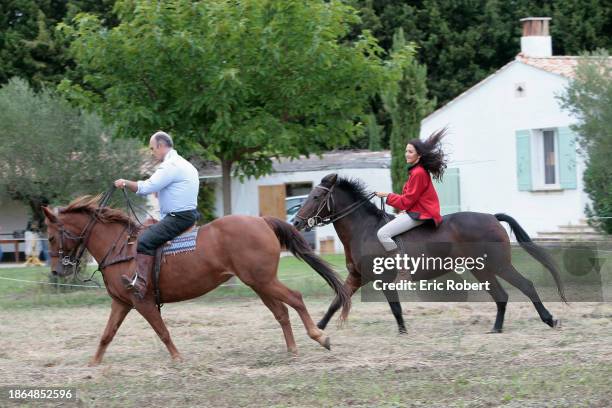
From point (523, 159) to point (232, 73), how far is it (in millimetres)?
12416

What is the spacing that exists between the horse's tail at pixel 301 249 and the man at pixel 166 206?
84 cm

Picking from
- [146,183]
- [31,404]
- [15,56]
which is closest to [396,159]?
[15,56]

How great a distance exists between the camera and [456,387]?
8023 mm

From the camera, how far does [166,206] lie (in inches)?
403

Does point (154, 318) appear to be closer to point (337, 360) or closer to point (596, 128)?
point (337, 360)

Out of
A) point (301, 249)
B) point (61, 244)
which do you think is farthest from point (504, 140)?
point (61, 244)

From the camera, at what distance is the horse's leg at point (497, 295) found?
38.0ft

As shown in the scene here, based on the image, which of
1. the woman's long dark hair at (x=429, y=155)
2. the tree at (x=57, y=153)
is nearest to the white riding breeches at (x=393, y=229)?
the woman's long dark hair at (x=429, y=155)

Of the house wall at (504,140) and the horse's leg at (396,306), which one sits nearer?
→ the horse's leg at (396,306)

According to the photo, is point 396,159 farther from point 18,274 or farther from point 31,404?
point 31,404

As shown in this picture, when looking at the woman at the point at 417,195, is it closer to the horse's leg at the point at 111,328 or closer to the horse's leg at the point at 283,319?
the horse's leg at the point at 283,319

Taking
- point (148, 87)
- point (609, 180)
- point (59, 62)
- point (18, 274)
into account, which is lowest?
point (18, 274)

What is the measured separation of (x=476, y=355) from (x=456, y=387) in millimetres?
1610

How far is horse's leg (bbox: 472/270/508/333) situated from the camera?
38.0 ft
